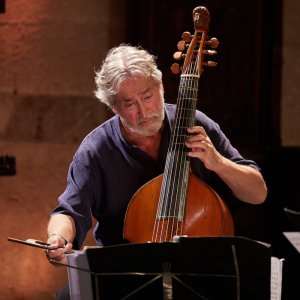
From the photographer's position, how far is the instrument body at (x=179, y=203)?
257 centimetres

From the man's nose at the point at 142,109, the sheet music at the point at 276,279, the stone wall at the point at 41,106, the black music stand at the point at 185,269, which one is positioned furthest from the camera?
the stone wall at the point at 41,106

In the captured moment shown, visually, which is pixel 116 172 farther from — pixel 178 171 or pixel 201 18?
pixel 201 18

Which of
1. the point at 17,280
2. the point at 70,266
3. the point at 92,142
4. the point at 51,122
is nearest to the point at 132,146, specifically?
the point at 92,142

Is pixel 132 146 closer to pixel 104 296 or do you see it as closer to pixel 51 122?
pixel 104 296

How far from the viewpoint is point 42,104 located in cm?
422

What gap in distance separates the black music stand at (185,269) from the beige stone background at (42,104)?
214cm

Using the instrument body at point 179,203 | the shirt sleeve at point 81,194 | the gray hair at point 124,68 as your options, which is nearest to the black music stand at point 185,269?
the instrument body at point 179,203

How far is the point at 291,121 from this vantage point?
4.35 metres

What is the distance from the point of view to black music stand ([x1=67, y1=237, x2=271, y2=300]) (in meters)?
2.06

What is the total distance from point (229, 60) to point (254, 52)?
144 mm

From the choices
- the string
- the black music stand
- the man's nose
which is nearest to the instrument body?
the string

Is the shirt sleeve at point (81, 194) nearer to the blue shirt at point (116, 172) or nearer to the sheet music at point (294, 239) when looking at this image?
the blue shirt at point (116, 172)

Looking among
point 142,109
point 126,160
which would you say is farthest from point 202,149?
point 126,160

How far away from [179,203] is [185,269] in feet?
1.71
